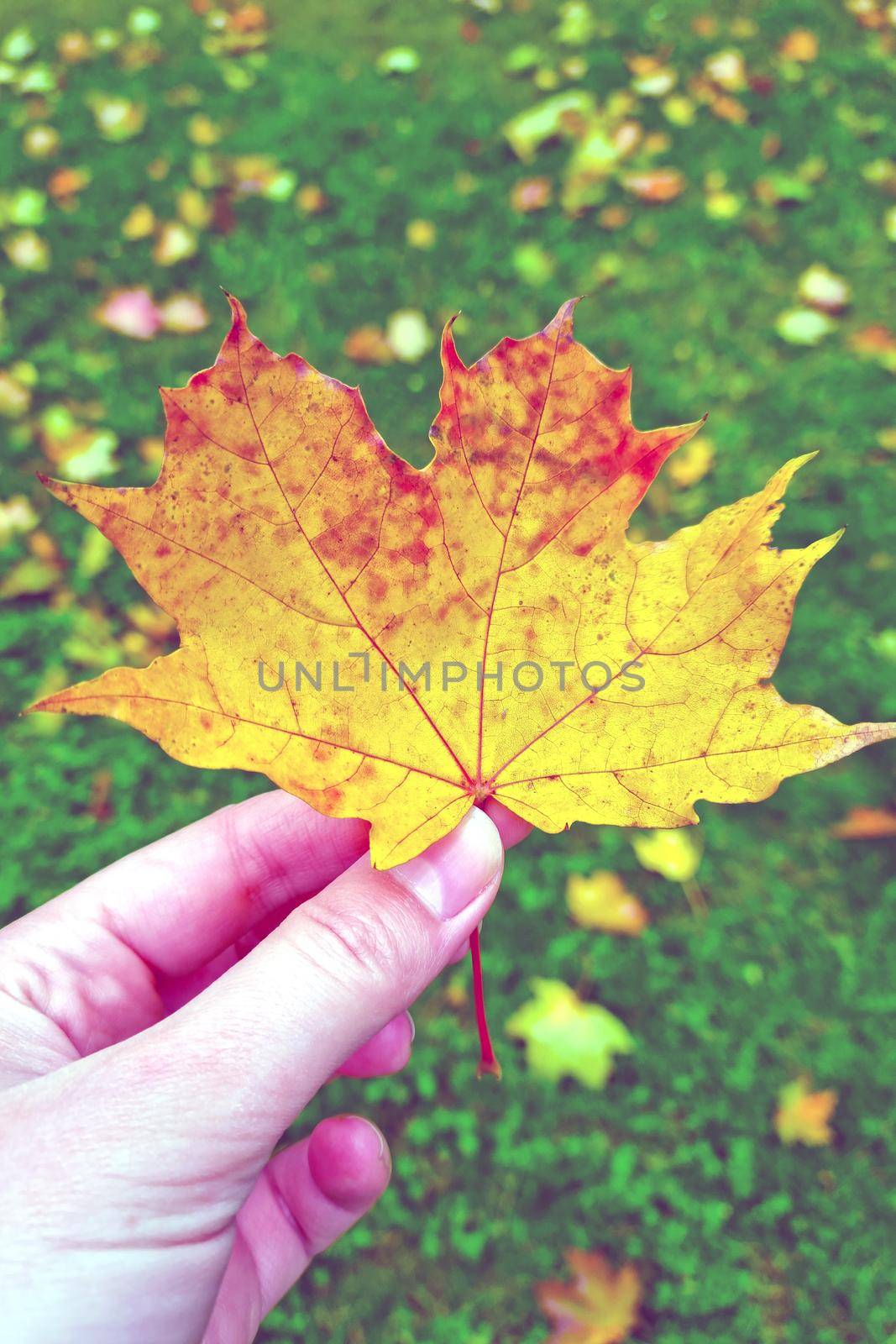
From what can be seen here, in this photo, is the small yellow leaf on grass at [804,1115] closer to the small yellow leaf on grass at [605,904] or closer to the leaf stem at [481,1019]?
the small yellow leaf on grass at [605,904]

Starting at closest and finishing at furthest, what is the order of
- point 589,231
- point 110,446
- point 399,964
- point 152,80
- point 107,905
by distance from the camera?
point 399,964
point 107,905
point 110,446
point 589,231
point 152,80

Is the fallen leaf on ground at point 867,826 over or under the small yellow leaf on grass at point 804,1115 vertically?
over

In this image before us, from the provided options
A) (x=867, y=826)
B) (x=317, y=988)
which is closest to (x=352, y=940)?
(x=317, y=988)

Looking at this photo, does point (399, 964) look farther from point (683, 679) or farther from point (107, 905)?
point (107, 905)

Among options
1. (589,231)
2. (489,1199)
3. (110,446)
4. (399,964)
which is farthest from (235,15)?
(489,1199)

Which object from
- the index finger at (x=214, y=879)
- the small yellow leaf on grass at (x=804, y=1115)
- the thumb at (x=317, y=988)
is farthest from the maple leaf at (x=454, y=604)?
the small yellow leaf on grass at (x=804, y=1115)

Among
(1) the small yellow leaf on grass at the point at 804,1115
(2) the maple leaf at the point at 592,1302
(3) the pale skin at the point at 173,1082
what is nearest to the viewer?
(3) the pale skin at the point at 173,1082
